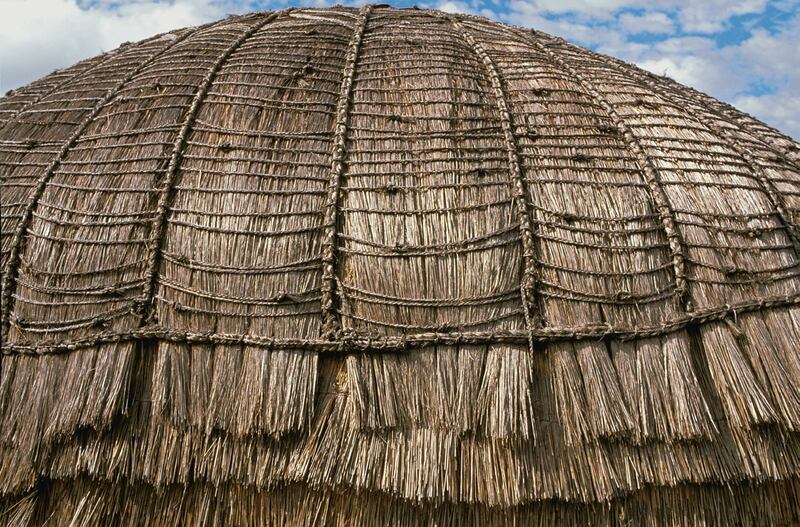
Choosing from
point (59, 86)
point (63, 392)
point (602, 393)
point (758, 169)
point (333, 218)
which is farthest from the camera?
point (59, 86)

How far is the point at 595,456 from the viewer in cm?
498

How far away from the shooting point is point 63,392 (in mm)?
5375

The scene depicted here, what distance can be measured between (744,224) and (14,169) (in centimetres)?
782

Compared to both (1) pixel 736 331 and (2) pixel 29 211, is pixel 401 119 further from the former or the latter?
(2) pixel 29 211

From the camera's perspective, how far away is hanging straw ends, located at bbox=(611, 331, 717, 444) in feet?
16.4

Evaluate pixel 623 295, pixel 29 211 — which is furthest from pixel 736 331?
pixel 29 211

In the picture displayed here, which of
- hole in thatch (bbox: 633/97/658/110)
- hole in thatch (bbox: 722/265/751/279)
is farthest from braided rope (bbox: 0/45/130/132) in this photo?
hole in thatch (bbox: 722/265/751/279)

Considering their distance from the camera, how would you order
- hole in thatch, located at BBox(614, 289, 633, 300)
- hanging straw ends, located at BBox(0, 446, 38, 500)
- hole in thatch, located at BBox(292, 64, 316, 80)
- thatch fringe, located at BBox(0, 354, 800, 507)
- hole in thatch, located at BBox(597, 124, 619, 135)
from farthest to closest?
hole in thatch, located at BBox(292, 64, 316, 80) < hole in thatch, located at BBox(597, 124, 619, 135) < hole in thatch, located at BBox(614, 289, 633, 300) < hanging straw ends, located at BBox(0, 446, 38, 500) < thatch fringe, located at BBox(0, 354, 800, 507)

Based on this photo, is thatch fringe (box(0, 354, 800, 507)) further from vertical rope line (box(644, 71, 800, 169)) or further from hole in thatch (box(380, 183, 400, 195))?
vertical rope line (box(644, 71, 800, 169))

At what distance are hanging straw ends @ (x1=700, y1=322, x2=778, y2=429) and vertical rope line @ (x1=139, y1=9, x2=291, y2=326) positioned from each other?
5.05 m

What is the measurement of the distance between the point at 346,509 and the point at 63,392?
2742 millimetres

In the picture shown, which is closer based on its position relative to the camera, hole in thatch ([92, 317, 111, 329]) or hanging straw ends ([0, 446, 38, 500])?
hanging straw ends ([0, 446, 38, 500])

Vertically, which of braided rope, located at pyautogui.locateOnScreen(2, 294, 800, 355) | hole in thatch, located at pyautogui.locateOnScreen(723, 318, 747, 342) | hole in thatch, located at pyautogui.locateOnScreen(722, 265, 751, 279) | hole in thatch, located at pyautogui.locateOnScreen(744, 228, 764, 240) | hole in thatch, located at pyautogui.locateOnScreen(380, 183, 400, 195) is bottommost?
braided rope, located at pyautogui.locateOnScreen(2, 294, 800, 355)

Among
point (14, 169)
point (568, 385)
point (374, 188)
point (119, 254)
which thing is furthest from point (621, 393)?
point (14, 169)
